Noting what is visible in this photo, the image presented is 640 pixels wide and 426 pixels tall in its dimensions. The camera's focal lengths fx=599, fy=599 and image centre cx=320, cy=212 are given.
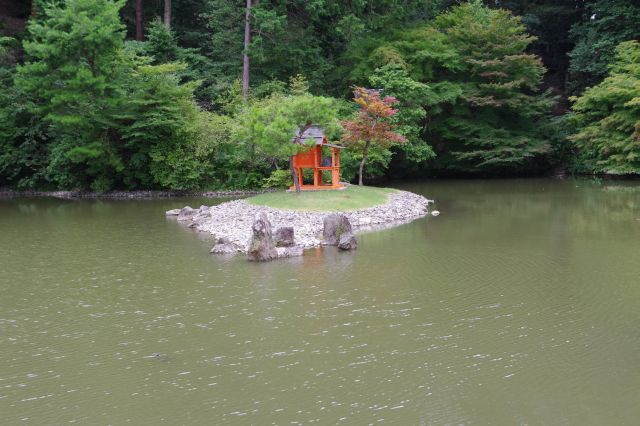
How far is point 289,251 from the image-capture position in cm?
1597

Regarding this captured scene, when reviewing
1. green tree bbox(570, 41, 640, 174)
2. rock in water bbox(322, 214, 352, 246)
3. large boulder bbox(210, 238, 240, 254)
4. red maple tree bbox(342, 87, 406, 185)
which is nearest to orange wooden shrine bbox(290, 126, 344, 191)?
red maple tree bbox(342, 87, 406, 185)

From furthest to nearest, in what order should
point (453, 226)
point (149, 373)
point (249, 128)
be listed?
point (249, 128), point (453, 226), point (149, 373)

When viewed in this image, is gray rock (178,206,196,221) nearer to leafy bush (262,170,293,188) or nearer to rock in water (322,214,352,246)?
rock in water (322,214,352,246)

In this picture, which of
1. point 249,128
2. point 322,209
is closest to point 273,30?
point 249,128

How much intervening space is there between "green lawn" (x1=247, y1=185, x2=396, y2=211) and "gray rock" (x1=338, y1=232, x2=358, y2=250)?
4.02 meters

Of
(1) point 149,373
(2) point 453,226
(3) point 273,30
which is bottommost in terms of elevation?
(1) point 149,373

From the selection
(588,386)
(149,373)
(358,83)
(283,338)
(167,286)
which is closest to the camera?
(588,386)

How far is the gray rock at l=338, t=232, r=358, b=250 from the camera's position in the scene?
16.5 meters

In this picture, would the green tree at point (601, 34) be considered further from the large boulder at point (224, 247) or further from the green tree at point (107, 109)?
the large boulder at point (224, 247)

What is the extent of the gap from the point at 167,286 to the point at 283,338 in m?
4.13

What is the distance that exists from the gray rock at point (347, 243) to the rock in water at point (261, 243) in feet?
6.54

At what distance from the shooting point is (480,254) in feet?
51.6

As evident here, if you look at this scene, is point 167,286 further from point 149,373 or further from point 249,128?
point 249,128

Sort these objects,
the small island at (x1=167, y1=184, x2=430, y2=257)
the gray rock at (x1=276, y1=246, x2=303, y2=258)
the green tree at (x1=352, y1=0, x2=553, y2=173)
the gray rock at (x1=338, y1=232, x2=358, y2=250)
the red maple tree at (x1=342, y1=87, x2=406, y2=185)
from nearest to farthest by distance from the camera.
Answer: the gray rock at (x1=276, y1=246, x2=303, y2=258), the gray rock at (x1=338, y1=232, x2=358, y2=250), the small island at (x1=167, y1=184, x2=430, y2=257), the red maple tree at (x1=342, y1=87, x2=406, y2=185), the green tree at (x1=352, y1=0, x2=553, y2=173)
